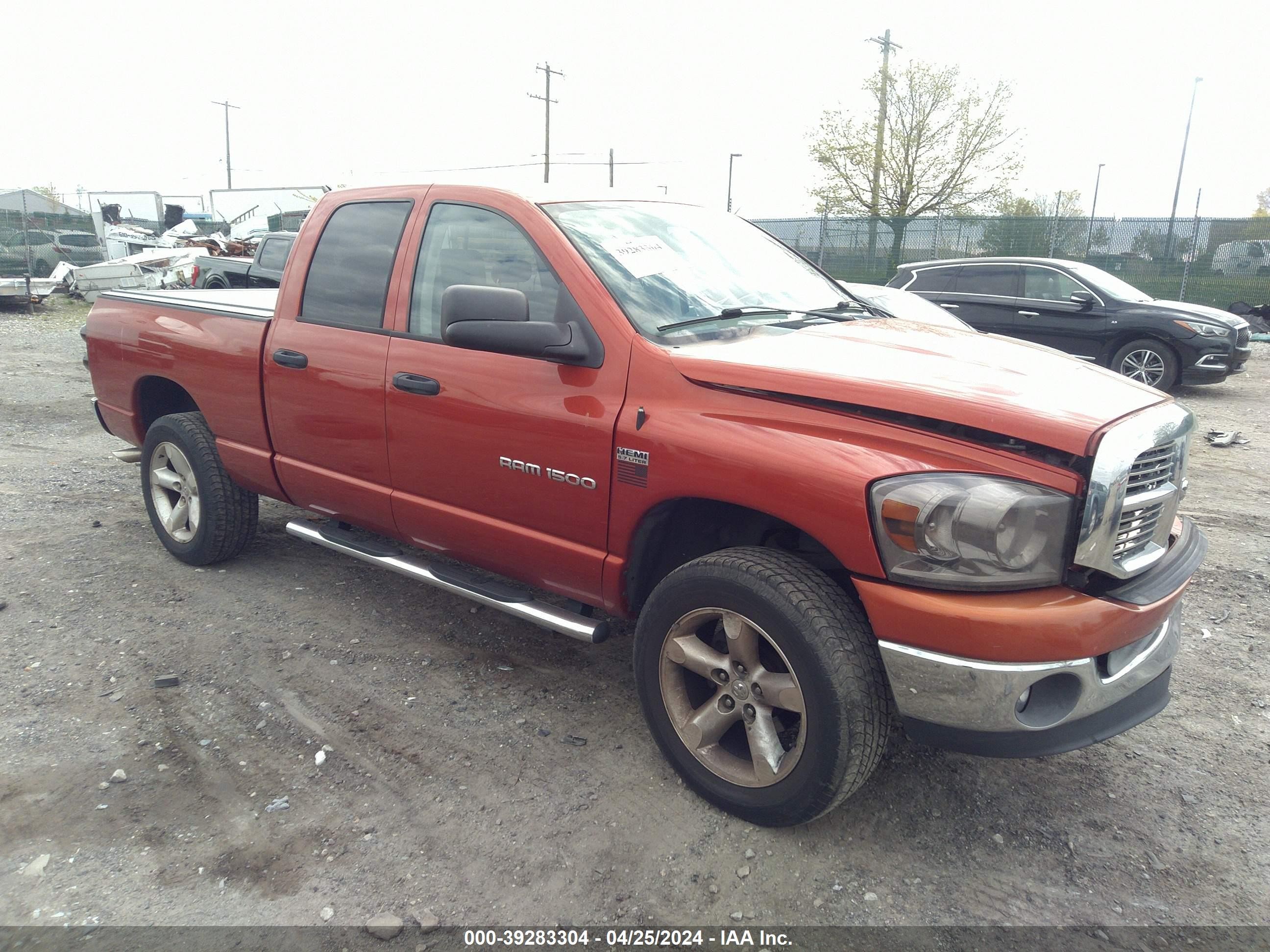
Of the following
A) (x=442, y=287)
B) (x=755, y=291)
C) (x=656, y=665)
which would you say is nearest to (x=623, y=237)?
(x=755, y=291)

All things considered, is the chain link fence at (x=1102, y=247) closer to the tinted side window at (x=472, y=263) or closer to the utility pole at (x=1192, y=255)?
the utility pole at (x=1192, y=255)

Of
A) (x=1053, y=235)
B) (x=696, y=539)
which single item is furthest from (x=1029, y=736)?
(x=1053, y=235)

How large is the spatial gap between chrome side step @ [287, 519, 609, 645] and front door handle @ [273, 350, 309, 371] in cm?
76

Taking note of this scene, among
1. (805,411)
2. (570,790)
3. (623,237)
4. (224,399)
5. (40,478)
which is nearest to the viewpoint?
A: (805,411)

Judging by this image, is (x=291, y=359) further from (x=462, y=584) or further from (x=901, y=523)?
(x=901, y=523)

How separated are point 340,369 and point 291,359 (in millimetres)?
360

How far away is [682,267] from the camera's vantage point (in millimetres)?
3297

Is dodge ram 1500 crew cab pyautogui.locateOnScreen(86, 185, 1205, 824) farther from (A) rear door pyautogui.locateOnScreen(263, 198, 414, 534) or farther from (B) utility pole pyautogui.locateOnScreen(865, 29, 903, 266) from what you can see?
(B) utility pole pyautogui.locateOnScreen(865, 29, 903, 266)

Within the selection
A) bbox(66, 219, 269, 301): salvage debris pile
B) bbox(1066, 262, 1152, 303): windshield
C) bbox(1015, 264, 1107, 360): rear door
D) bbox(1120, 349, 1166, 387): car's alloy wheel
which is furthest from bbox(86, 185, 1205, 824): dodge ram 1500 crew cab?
bbox(66, 219, 269, 301): salvage debris pile

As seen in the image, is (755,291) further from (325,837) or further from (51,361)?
(51,361)

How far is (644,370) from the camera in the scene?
2.84 metres

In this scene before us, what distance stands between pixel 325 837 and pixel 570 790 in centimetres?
76

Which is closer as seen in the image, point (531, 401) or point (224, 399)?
A: point (531, 401)

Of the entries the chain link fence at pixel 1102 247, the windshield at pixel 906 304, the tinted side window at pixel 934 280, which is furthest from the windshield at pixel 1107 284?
the chain link fence at pixel 1102 247
